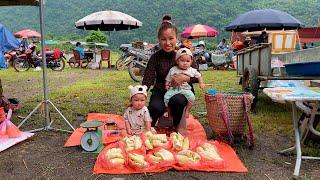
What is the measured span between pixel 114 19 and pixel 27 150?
47.5ft

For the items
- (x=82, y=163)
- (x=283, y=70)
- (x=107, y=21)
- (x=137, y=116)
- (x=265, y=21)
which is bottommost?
(x=82, y=163)

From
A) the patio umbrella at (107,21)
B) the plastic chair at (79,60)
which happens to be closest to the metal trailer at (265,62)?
the patio umbrella at (107,21)

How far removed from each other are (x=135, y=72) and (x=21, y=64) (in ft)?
27.0

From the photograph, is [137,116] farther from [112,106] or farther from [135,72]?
[135,72]

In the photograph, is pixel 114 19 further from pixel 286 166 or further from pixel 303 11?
pixel 303 11

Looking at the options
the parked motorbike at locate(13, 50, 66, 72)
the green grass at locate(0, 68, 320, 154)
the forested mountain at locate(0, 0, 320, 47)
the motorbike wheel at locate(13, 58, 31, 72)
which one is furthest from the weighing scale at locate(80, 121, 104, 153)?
the forested mountain at locate(0, 0, 320, 47)

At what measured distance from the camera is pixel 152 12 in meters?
41.0

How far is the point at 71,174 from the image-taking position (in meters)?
3.47

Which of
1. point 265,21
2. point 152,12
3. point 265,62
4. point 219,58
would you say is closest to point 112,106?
point 265,62

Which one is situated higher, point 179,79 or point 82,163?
point 179,79

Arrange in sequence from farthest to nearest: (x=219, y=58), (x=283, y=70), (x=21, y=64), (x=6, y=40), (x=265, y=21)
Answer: (x=21, y=64) < (x=219, y=58) < (x=6, y=40) < (x=265, y=21) < (x=283, y=70)

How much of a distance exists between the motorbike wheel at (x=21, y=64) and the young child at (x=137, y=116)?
48.1 ft

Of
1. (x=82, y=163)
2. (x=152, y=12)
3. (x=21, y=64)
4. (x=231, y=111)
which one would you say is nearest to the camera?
(x=82, y=163)

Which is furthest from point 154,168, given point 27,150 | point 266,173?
point 27,150
